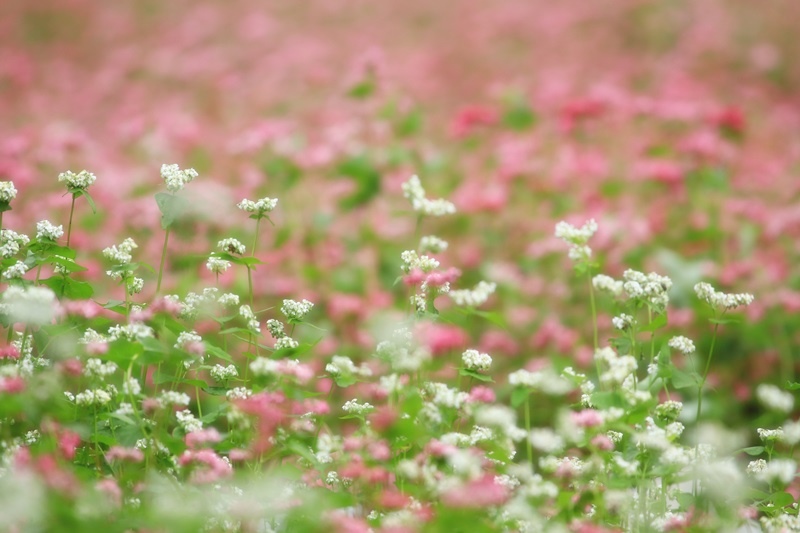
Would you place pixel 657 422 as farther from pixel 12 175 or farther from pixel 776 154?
pixel 776 154

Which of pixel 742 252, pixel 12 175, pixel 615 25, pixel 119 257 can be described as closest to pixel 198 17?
pixel 615 25

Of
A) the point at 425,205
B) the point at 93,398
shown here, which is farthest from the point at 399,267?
the point at 93,398

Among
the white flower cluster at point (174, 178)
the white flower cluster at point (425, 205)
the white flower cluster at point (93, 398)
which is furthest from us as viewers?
the white flower cluster at point (425, 205)

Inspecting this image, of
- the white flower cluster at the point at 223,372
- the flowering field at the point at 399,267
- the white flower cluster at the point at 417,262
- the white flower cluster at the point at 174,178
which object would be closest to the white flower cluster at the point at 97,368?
the flowering field at the point at 399,267

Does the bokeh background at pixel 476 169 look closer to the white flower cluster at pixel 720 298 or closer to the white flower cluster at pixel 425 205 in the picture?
the white flower cluster at pixel 425 205

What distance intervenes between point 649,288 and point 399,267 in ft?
4.46

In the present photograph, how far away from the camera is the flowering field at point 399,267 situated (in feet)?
3.65

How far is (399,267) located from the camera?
2586 mm

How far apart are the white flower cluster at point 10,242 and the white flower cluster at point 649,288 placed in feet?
2.99

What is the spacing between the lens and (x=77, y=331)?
1.36m

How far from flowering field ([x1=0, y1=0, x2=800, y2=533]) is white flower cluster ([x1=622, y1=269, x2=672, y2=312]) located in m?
0.01

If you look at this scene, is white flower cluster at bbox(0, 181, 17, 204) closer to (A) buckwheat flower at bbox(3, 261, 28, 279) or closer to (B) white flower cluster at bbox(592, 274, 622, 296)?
(A) buckwheat flower at bbox(3, 261, 28, 279)

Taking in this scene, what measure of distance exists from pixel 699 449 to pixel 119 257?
93 centimetres

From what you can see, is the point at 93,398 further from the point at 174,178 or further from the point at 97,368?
the point at 174,178
